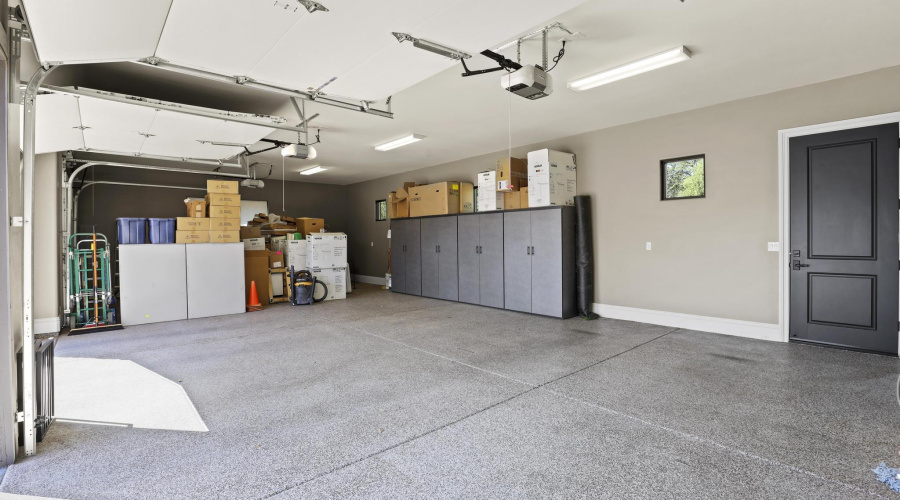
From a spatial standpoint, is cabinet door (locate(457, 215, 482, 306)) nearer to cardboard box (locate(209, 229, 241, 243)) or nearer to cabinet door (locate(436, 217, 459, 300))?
cabinet door (locate(436, 217, 459, 300))

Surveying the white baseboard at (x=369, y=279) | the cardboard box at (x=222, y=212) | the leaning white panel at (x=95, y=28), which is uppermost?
the leaning white panel at (x=95, y=28)

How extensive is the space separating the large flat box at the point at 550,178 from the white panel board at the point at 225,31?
13.3ft

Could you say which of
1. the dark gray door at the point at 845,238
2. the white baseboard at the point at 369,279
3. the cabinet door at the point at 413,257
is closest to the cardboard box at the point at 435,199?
the cabinet door at the point at 413,257

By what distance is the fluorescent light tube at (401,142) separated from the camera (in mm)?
6574

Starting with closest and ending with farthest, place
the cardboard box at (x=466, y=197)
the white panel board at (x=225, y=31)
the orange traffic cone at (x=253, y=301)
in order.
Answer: the white panel board at (x=225, y=31), the orange traffic cone at (x=253, y=301), the cardboard box at (x=466, y=197)

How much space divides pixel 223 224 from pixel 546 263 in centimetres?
504

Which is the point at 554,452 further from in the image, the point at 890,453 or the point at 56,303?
the point at 56,303

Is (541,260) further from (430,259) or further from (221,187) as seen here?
(221,187)

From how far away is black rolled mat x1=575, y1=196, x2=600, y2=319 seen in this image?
6.16 meters

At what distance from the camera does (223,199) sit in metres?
6.67

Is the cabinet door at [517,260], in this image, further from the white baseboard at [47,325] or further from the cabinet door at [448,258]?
the white baseboard at [47,325]

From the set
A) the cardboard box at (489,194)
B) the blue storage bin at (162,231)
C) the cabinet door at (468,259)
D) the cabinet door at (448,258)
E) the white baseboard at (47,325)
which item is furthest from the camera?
the cabinet door at (448,258)

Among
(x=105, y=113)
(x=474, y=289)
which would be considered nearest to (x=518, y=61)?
(x=105, y=113)

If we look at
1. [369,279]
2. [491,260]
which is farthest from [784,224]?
[369,279]
